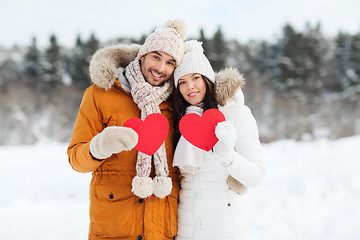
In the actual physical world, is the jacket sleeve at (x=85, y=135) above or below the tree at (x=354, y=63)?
below

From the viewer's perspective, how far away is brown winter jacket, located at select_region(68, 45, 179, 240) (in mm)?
1786

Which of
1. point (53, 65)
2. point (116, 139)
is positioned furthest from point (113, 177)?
point (53, 65)

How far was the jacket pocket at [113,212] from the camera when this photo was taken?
1.78 meters

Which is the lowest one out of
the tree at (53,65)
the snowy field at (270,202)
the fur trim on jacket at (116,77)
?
the snowy field at (270,202)

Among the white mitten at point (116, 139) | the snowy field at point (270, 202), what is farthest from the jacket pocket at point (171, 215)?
the snowy field at point (270, 202)

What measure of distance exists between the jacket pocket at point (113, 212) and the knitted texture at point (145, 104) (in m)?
0.15

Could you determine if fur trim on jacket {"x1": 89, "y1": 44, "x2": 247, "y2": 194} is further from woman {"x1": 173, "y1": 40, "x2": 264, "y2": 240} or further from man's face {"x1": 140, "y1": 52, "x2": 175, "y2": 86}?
man's face {"x1": 140, "y1": 52, "x2": 175, "y2": 86}

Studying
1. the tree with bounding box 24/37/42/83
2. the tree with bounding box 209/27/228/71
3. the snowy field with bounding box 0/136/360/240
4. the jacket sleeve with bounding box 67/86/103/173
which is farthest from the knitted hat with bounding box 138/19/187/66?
the tree with bounding box 24/37/42/83

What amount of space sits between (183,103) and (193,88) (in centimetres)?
16

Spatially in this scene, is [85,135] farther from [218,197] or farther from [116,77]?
[218,197]

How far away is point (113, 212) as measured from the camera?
5.91 feet

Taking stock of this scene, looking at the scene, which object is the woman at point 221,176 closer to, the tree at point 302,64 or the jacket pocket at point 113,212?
the jacket pocket at point 113,212

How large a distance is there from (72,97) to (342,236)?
61.5 ft

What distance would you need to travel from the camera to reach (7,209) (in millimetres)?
4574
